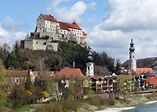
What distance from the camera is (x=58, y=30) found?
89.3m

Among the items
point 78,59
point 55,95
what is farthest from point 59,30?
point 55,95

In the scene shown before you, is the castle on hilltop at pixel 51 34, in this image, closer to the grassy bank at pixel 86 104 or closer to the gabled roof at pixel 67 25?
the gabled roof at pixel 67 25

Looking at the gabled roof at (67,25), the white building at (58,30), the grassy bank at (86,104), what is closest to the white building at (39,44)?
the white building at (58,30)

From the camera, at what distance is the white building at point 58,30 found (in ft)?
284

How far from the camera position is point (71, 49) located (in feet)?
278

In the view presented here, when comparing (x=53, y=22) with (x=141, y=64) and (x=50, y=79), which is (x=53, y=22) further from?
(x=141, y=64)

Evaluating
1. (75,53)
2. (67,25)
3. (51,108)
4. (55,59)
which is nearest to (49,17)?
(67,25)

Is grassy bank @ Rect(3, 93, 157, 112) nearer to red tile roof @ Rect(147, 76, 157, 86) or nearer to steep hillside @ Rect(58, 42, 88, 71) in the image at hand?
steep hillside @ Rect(58, 42, 88, 71)

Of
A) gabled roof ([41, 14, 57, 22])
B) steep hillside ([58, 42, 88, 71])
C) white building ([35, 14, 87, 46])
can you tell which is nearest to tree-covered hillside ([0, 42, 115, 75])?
steep hillside ([58, 42, 88, 71])

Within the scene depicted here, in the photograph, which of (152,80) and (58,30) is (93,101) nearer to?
(58,30)

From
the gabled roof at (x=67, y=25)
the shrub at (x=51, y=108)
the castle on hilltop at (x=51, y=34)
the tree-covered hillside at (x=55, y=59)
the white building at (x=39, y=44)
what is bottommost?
the shrub at (x=51, y=108)

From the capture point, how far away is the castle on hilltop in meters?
78.5

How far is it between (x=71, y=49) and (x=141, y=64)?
87760mm

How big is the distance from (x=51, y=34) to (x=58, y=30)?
337 cm
